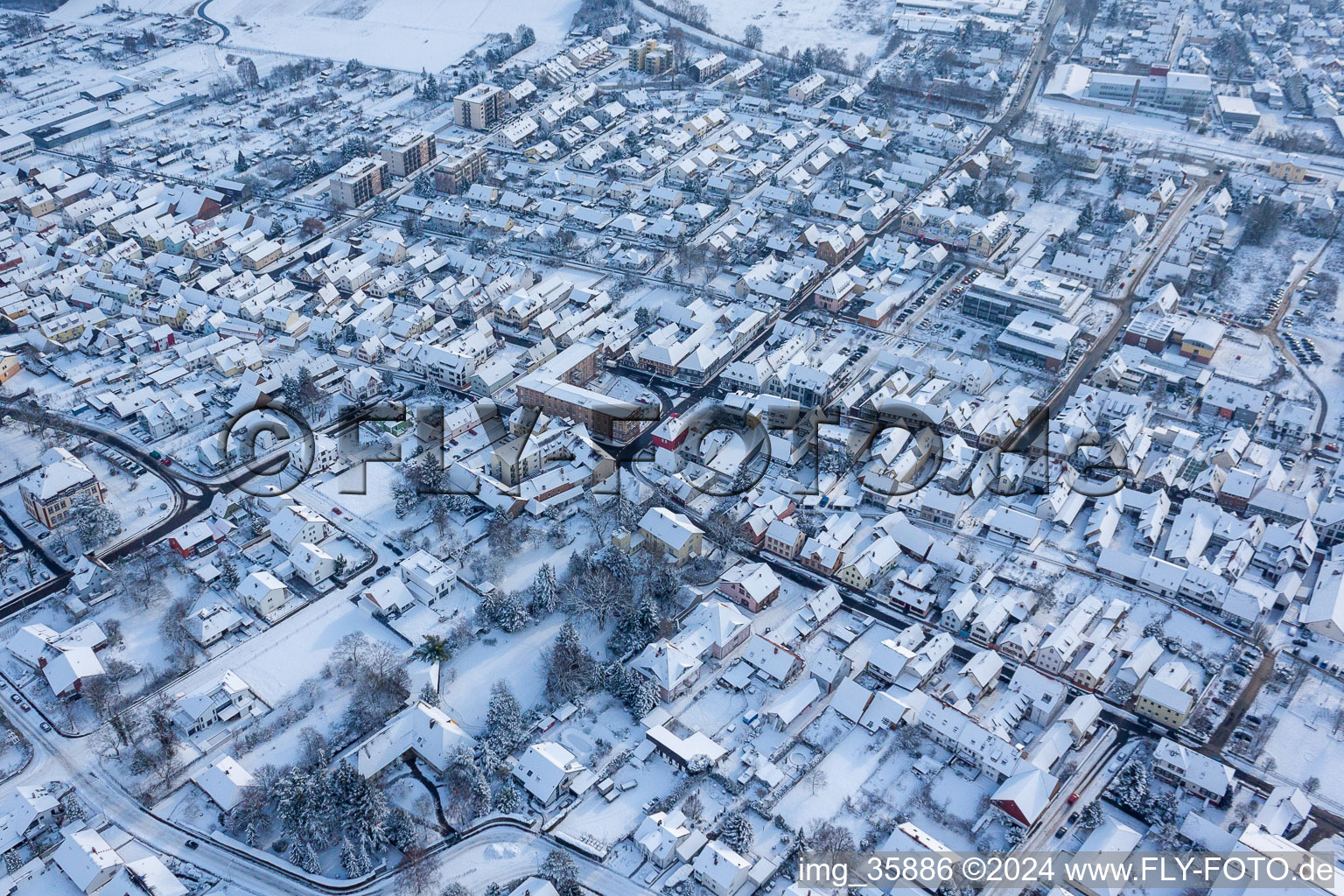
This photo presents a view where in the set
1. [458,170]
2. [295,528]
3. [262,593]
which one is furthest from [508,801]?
[458,170]

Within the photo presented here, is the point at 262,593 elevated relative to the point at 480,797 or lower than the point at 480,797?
elevated

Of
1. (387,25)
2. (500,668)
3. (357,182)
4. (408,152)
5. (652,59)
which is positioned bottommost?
(500,668)

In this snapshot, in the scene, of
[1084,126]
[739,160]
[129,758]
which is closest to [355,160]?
[739,160]

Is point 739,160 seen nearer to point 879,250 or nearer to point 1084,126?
point 879,250

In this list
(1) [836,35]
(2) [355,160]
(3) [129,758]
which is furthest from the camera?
(1) [836,35]

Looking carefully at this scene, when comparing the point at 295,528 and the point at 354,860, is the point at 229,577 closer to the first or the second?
the point at 295,528

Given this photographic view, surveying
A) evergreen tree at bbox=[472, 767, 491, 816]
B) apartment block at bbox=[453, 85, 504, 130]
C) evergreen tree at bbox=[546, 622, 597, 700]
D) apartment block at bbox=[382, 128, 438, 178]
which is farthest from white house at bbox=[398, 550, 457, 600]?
apartment block at bbox=[453, 85, 504, 130]

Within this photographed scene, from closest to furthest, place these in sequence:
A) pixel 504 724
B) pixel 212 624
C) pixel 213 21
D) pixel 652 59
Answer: pixel 504 724 → pixel 212 624 → pixel 652 59 → pixel 213 21
